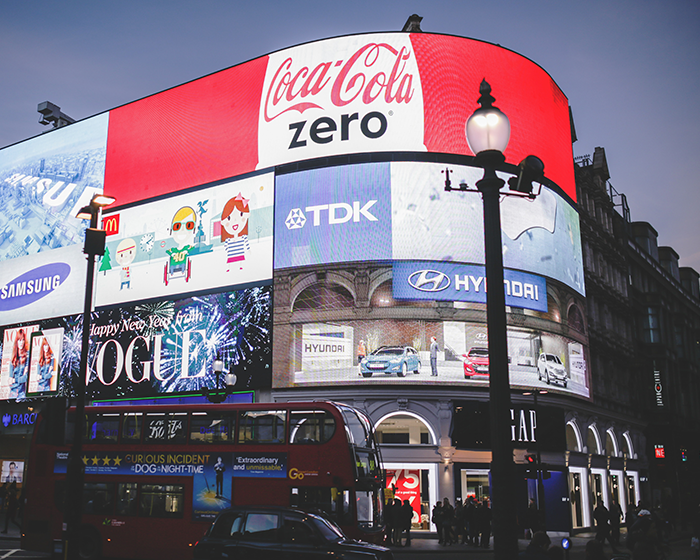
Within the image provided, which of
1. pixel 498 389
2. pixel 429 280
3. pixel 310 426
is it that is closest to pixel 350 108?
pixel 429 280

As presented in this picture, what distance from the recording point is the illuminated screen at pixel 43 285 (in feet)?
144

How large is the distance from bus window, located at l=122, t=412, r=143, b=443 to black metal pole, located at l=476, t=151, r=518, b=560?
50.0 ft

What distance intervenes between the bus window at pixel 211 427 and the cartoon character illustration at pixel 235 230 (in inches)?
677

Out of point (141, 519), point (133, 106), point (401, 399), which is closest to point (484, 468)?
point (401, 399)

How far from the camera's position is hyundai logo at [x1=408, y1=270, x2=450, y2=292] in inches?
1288

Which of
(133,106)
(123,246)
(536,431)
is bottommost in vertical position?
(536,431)

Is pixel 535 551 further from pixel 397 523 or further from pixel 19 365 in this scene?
pixel 19 365

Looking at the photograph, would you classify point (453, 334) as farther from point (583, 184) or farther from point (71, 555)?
point (71, 555)

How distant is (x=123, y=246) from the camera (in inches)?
1636

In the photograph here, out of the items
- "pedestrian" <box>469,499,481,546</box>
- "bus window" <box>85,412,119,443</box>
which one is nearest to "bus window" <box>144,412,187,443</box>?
Result: "bus window" <box>85,412,119,443</box>

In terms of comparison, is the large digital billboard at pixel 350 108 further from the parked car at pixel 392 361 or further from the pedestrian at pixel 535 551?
the pedestrian at pixel 535 551

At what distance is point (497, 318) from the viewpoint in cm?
720

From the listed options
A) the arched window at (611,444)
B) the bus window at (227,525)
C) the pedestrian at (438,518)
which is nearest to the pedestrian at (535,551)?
the bus window at (227,525)

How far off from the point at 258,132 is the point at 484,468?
2129 cm
